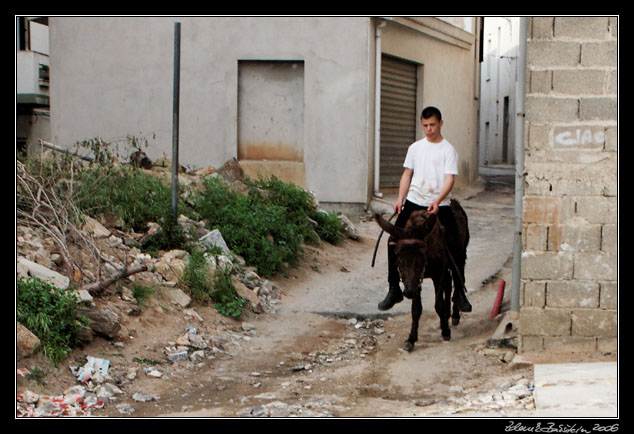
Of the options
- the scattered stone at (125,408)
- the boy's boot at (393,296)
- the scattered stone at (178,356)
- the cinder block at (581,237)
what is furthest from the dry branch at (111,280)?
the cinder block at (581,237)

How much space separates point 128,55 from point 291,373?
376 inches

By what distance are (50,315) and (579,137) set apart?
4214 mm

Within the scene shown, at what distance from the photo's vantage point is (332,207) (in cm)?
1309

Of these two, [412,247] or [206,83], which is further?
[206,83]

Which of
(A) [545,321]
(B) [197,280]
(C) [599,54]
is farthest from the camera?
(B) [197,280]

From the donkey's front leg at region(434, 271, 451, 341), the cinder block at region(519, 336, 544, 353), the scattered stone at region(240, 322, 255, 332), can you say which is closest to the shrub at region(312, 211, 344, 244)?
the scattered stone at region(240, 322, 255, 332)

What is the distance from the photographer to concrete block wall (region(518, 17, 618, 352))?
5.30m

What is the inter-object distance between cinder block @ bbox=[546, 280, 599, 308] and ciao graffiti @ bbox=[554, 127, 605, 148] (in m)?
1.05

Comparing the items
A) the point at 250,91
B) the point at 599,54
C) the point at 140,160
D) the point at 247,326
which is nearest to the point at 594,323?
the point at 599,54

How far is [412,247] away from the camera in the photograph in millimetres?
5719

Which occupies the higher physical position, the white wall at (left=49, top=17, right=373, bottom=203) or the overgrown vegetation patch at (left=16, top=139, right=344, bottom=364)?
the white wall at (left=49, top=17, right=373, bottom=203)

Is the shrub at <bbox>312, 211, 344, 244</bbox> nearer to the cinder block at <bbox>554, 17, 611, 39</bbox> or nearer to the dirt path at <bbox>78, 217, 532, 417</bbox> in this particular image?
the dirt path at <bbox>78, 217, 532, 417</bbox>

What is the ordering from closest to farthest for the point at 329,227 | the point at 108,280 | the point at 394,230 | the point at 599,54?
the point at 599,54
the point at 394,230
the point at 108,280
the point at 329,227

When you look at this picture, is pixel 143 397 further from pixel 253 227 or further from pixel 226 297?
pixel 253 227
